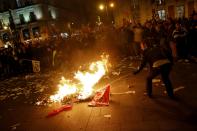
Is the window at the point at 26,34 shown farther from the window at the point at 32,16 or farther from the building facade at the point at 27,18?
the window at the point at 32,16

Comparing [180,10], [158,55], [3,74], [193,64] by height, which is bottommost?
[3,74]

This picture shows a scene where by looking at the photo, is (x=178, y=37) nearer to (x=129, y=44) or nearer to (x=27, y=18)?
(x=129, y=44)

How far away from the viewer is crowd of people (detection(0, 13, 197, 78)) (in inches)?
521

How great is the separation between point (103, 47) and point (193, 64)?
31.0 ft

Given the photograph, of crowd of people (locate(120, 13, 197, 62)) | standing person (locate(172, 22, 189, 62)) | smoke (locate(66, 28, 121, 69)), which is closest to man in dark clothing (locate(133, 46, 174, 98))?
crowd of people (locate(120, 13, 197, 62))

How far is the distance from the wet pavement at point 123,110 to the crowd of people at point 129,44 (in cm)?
201

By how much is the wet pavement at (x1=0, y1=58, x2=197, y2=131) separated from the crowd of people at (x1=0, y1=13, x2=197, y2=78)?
201 cm

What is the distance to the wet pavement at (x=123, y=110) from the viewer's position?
6.41 m

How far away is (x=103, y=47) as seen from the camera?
2022 cm

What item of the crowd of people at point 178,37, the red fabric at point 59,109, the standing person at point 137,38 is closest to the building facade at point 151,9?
the standing person at point 137,38

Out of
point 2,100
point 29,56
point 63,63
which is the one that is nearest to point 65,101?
point 2,100

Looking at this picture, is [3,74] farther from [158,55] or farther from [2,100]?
[158,55]

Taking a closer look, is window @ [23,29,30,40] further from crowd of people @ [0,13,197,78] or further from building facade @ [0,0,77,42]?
crowd of people @ [0,13,197,78]

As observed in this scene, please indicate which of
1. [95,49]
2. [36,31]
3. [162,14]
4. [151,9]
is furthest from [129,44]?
[36,31]
